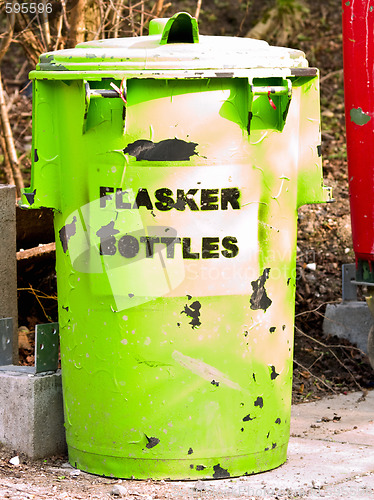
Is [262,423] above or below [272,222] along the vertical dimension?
below

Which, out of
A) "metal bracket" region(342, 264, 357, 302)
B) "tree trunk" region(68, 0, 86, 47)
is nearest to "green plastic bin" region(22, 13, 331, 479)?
"metal bracket" region(342, 264, 357, 302)

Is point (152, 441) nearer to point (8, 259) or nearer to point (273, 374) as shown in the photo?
point (273, 374)

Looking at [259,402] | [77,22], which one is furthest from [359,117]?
[77,22]

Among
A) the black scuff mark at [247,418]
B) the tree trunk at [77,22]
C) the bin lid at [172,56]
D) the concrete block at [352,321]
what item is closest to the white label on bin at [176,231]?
the bin lid at [172,56]

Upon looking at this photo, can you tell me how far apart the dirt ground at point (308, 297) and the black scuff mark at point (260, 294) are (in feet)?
2.09

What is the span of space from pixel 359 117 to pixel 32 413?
6.06 feet

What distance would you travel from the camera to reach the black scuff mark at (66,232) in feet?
9.91

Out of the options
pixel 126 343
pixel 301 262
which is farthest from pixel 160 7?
pixel 126 343

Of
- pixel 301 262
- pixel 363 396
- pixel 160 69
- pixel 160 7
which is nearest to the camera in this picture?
pixel 160 69

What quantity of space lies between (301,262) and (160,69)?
2810mm

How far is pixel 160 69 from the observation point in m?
2.82

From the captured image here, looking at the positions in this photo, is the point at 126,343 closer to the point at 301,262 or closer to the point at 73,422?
the point at 73,422

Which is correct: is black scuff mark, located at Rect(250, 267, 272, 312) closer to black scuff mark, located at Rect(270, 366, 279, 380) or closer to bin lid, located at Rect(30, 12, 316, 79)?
black scuff mark, located at Rect(270, 366, 279, 380)

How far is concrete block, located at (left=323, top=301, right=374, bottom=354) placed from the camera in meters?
4.76
